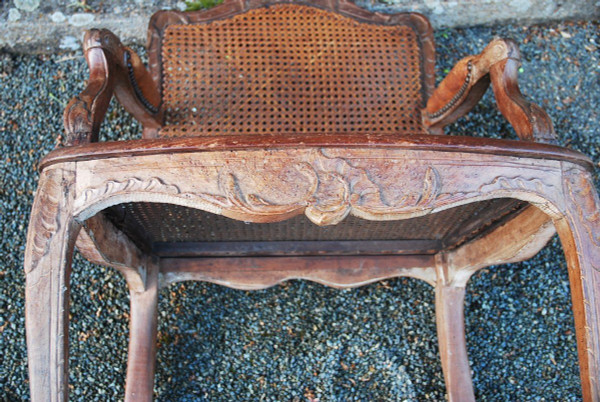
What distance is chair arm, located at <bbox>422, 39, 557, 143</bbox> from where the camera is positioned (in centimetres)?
137

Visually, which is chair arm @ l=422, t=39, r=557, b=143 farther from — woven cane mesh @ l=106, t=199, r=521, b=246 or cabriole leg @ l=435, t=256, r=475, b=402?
cabriole leg @ l=435, t=256, r=475, b=402

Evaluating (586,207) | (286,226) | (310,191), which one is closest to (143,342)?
(286,226)

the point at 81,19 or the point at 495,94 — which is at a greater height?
the point at 81,19

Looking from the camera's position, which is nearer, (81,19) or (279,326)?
(279,326)

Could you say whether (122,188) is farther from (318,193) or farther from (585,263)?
(585,263)

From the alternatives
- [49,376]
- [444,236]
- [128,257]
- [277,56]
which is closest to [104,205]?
[49,376]

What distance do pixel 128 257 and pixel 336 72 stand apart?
3.00ft

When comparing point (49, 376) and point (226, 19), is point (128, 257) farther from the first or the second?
point (226, 19)

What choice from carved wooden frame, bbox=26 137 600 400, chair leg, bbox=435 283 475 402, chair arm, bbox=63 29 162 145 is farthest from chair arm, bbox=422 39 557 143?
chair arm, bbox=63 29 162 145

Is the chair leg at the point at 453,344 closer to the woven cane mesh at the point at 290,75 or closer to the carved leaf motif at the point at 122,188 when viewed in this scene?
the woven cane mesh at the point at 290,75

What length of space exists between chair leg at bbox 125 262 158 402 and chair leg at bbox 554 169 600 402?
1272 mm

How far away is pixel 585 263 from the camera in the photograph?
3.81 feet

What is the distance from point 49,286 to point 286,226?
0.76 m

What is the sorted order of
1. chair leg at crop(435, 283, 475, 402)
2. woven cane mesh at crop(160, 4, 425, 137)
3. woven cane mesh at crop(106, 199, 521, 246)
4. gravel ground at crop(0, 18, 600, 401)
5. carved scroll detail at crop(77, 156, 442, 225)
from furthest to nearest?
gravel ground at crop(0, 18, 600, 401)
chair leg at crop(435, 283, 475, 402)
woven cane mesh at crop(160, 4, 425, 137)
woven cane mesh at crop(106, 199, 521, 246)
carved scroll detail at crop(77, 156, 442, 225)
